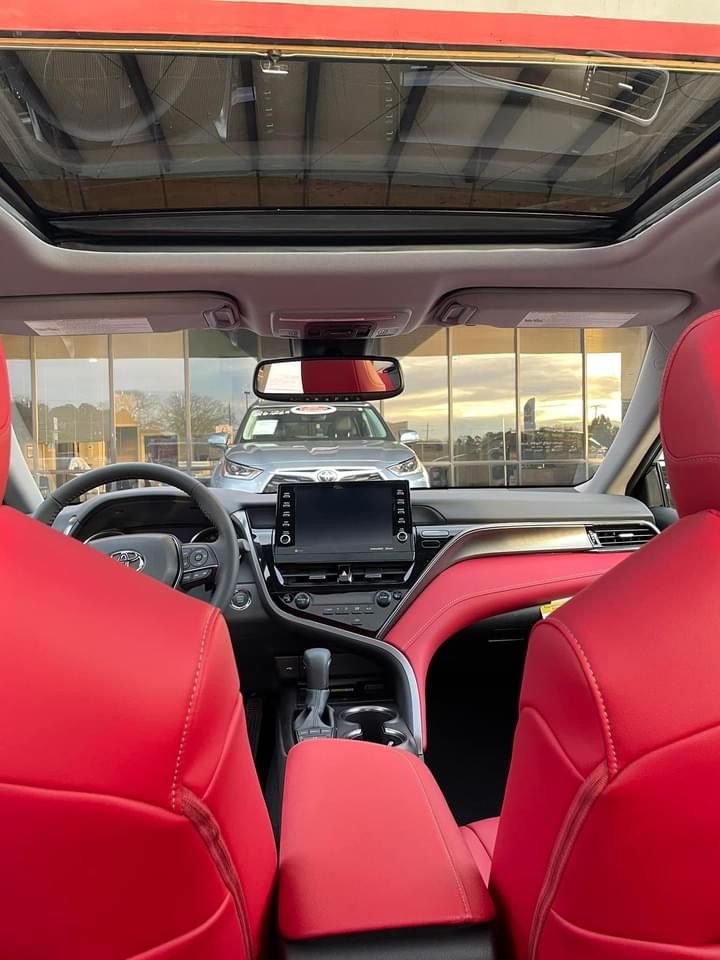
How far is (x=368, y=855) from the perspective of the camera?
1.17 metres

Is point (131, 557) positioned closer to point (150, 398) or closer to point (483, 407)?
point (150, 398)

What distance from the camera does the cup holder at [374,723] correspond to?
2.72 metres

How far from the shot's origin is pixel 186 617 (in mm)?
829

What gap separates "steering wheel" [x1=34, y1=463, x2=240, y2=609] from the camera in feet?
7.58

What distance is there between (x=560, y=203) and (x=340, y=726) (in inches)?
84.0

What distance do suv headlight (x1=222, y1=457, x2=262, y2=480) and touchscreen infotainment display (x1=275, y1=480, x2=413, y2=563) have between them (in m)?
0.47

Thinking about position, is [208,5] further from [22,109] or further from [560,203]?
[560,203]

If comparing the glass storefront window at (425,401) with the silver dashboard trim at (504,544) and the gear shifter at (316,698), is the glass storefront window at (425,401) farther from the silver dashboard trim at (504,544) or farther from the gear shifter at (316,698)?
the gear shifter at (316,698)

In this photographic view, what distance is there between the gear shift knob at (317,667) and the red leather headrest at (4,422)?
7.08ft

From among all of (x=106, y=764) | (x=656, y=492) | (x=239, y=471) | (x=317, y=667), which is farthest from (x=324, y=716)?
(x=106, y=764)

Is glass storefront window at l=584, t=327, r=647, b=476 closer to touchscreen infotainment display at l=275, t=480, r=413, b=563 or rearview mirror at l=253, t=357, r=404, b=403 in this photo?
rearview mirror at l=253, t=357, r=404, b=403

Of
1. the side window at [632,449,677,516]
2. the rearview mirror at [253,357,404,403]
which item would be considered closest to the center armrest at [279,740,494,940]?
the rearview mirror at [253,357,404,403]

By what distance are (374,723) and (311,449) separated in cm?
139

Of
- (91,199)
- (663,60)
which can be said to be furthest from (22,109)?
(663,60)
